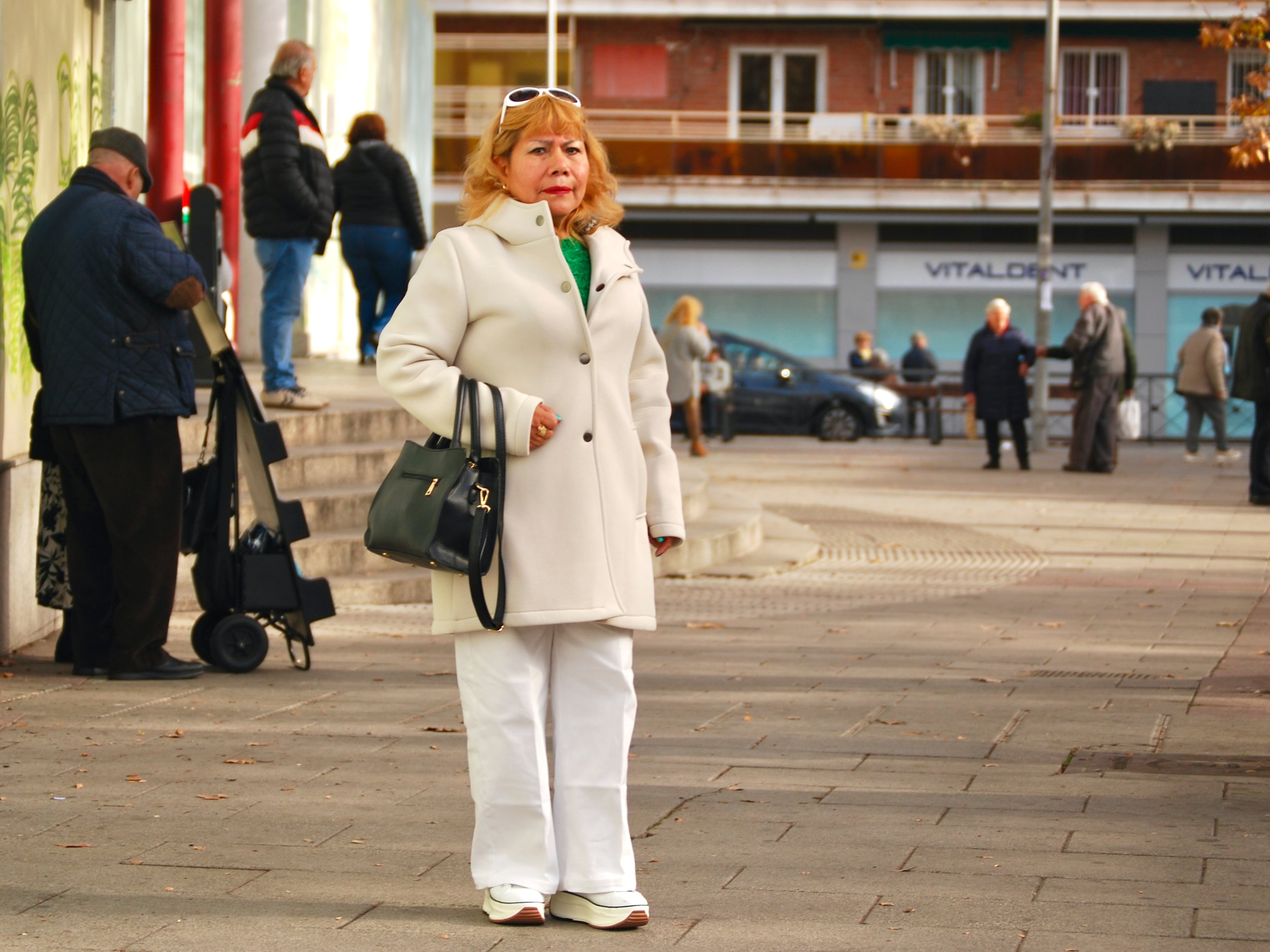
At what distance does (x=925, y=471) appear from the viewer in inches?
776

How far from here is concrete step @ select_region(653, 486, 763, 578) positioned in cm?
1113

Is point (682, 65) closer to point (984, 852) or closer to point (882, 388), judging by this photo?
point (882, 388)

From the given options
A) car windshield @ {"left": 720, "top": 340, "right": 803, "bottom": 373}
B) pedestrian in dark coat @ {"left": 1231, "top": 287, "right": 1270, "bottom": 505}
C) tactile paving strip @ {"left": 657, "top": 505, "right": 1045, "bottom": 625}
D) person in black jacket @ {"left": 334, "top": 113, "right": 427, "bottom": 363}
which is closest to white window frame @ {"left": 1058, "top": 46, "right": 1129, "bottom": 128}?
car windshield @ {"left": 720, "top": 340, "right": 803, "bottom": 373}

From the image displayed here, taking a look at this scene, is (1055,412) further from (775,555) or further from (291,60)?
(291,60)

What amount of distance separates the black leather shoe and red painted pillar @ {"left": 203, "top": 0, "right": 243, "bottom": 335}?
8960 mm

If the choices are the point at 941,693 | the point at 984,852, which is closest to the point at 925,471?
the point at 941,693

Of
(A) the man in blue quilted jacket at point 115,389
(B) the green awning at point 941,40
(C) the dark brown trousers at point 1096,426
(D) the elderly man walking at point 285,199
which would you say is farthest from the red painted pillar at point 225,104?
(B) the green awning at point 941,40

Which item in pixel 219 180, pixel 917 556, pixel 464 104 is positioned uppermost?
pixel 464 104

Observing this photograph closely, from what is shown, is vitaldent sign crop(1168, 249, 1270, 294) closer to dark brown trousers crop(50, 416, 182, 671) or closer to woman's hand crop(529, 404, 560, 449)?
dark brown trousers crop(50, 416, 182, 671)

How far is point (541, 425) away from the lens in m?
3.84

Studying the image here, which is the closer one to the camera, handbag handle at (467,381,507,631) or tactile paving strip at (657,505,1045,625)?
handbag handle at (467,381,507,631)

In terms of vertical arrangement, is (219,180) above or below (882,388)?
above

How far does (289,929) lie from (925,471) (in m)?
16.4

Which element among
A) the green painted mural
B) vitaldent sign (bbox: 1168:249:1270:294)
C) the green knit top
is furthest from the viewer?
vitaldent sign (bbox: 1168:249:1270:294)
